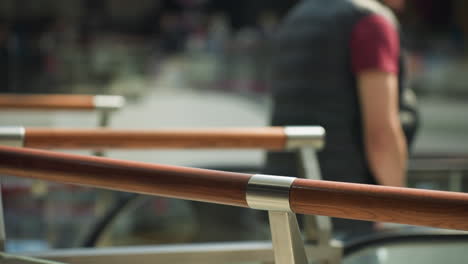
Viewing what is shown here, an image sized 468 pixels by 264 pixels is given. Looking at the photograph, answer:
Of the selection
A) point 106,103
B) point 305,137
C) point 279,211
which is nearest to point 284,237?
point 279,211

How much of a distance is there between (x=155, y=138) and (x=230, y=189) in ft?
1.99

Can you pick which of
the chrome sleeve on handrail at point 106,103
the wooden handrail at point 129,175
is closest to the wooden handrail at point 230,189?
the wooden handrail at point 129,175

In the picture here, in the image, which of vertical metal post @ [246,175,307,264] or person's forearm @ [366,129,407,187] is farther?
person's forearm @ [366,129,407,187]

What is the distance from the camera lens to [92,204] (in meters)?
3.49

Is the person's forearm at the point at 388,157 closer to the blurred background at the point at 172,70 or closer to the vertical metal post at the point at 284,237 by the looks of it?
the vertical metal post at the point at 284,237

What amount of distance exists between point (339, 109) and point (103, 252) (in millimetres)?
847

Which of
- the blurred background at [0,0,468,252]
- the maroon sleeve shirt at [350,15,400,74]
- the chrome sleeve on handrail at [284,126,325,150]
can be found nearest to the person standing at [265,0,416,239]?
the maroon sleeve shirt at [350,15,400,74]

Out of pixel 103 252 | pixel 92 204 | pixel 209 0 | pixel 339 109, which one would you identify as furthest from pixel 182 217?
pixel 209 0

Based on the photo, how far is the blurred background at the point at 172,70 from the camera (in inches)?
140

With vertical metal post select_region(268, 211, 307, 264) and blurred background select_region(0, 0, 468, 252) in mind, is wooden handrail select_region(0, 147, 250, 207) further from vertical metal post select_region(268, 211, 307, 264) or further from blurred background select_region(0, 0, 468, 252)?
blurred background select_region(0, 0, 468, 252)

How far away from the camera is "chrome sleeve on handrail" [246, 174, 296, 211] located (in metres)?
0.87

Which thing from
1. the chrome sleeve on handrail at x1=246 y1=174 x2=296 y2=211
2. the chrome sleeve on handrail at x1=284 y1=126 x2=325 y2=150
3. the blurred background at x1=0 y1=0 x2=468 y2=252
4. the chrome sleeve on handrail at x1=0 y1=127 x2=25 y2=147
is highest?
the chrome sleeve on handrail at x1=246 y1=174 x2=296 y2=211

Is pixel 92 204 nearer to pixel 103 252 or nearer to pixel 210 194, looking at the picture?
pixel 103 252

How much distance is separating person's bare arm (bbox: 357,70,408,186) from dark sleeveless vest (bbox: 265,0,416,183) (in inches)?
1.8
